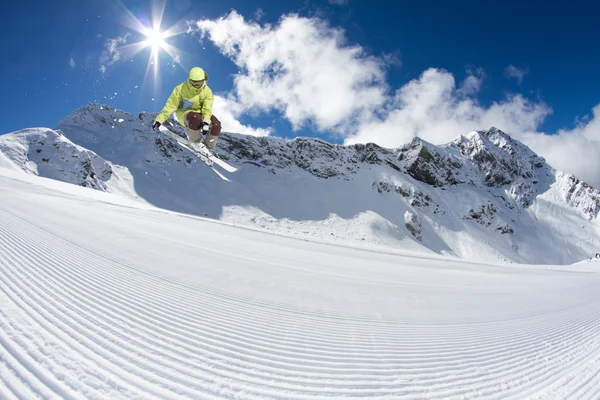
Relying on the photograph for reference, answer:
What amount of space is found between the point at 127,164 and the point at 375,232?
40091mm

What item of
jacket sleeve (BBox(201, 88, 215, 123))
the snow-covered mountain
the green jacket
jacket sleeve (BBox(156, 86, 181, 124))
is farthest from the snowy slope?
the snow-covered mountain

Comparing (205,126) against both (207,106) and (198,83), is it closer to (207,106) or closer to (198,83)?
(207,106)

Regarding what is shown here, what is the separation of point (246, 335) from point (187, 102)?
24.0 ft

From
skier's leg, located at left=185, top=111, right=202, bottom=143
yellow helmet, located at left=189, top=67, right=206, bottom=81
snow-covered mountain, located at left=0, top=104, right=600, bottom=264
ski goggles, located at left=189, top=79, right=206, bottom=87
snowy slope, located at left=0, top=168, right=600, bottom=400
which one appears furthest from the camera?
snow-covered mountain, located at left=0, top=104, right=600, bottom=264

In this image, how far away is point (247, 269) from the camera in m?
6.00

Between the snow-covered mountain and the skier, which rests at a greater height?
the snow-covered mountain

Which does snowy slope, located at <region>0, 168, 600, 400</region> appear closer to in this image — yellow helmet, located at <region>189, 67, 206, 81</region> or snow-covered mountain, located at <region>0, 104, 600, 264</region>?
yellow helmet, located at <region>189, 67, 206, 81</region>

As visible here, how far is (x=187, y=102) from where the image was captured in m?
8.16

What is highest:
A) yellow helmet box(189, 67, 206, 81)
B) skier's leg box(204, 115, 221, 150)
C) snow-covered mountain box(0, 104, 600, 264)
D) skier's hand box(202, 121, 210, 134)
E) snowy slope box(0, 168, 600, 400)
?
snow-covered mountain box(0, 104, 600, 264)

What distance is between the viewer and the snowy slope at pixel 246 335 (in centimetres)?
194

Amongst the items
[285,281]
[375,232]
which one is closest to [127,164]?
[375,232]

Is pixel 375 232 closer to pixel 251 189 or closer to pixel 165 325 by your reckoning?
pixel 251 189

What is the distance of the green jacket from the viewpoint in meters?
7.62

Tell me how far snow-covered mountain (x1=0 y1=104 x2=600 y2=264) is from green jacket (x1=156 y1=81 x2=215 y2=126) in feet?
66.4
